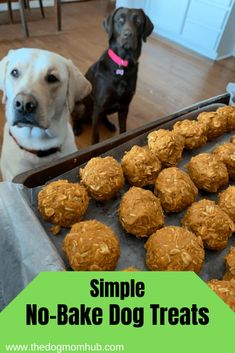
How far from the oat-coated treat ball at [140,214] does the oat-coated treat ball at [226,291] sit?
0.80 feet

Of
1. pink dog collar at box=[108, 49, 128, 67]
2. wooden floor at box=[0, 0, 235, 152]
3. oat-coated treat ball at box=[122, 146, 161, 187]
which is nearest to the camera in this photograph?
oat-coated treat ball at box=[122, 146, 161, 187]

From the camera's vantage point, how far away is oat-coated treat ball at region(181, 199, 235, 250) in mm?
911

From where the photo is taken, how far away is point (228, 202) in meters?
1.01

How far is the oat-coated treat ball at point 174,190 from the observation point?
98 cm

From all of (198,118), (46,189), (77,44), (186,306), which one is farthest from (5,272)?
(77,44)

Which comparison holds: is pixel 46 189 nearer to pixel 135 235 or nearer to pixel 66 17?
pixel 135 235

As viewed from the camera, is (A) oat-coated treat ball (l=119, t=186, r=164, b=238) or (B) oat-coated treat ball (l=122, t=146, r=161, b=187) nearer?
(A) oat-coated treat ball (l=119, t=186, r=164, b=238)

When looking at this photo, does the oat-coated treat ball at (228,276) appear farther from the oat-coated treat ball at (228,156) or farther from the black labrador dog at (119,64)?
the black labrador dog at (119,64)

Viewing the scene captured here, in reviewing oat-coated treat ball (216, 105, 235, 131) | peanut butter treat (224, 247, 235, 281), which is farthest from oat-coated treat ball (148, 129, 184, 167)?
peanut butter treat (224, 247, 235, 281)

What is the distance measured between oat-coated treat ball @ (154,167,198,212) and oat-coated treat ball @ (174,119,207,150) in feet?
0.81

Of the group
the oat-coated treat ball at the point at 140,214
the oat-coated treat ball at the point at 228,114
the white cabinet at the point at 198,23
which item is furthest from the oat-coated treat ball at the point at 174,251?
the white cabinet at the point at 198,23

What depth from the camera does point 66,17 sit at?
4.29 metres

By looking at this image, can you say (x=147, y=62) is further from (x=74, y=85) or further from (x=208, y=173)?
(x=208, y=173)

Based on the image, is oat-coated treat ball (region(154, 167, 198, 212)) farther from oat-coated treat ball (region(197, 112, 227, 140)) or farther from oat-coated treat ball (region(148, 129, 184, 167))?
oat-coated treat ball (region(197, 112, 227, 140))
